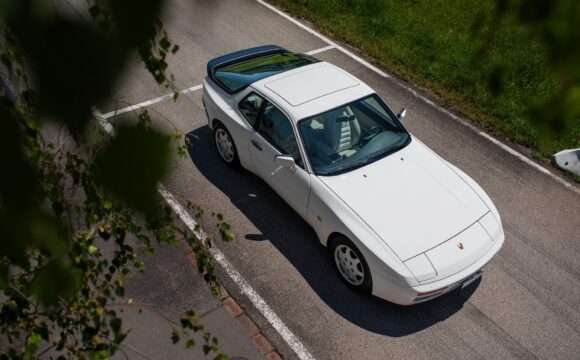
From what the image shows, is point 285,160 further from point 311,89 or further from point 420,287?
point 420,287

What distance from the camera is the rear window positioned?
6723 millimetres

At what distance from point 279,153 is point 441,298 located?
230cm

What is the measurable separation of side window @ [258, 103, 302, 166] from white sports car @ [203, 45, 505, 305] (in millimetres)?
11

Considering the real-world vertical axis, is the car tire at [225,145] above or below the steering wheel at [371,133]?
below

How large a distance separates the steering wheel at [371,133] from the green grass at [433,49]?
2062 millimetres

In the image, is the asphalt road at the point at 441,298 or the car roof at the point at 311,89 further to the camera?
the car roof at the point at 311,89

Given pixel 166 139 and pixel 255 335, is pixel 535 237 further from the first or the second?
pixel 166 139

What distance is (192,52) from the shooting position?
9.84 meters

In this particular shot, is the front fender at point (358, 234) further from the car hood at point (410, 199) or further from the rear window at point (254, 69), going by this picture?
the rear window at point (254, 69)

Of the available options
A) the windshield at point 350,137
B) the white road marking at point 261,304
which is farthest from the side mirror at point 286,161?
the white road marking at point 261,304

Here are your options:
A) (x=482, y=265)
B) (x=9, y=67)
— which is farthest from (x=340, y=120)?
(x=9, y=67)

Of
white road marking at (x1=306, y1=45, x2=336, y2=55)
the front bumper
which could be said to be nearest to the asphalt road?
the front bumper

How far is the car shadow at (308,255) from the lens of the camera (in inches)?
219

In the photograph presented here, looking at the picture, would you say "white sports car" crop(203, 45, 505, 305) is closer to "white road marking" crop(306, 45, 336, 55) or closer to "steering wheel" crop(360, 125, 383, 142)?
"steering wheel" crop(360, 125, 383, 142)
